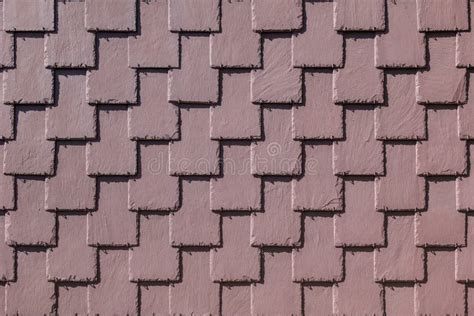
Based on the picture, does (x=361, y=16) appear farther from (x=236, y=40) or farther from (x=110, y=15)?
(x=110, y=15)

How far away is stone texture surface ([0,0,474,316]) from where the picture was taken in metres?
1.64

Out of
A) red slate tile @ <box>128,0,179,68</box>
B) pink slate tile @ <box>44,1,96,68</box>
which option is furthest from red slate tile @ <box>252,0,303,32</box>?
pink slate tile @ <box>44,1,96,68</box>

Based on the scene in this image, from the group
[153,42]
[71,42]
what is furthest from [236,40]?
[71,42]

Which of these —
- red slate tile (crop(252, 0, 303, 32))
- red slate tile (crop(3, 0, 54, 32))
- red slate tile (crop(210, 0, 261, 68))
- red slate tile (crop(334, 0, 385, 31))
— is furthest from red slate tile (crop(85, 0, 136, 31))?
red slate tile (crop(334, 0, 385, 31))

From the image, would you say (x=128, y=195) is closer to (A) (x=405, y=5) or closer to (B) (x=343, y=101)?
(B) (x=343, y=101)

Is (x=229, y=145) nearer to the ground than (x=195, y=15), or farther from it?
nearer to the ground

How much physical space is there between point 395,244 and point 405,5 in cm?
89

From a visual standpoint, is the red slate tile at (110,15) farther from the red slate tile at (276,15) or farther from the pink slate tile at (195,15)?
the red slate tile at (276,15)

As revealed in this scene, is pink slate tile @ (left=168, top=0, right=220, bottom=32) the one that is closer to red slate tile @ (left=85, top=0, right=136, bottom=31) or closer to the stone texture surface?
the stone texture surface

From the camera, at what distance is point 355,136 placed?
165 cm

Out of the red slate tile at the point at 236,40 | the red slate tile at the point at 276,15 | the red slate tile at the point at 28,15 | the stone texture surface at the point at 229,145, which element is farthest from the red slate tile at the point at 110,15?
the red slate tile at the point at 276,15

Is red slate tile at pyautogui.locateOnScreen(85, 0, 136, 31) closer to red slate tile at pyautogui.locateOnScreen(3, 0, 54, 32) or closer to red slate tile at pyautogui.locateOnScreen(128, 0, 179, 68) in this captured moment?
red slate tile at pyautogui.locateOnScreen(128, 0, 179, 68)

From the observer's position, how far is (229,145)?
1.65 m

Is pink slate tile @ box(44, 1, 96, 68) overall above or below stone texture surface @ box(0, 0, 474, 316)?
above
